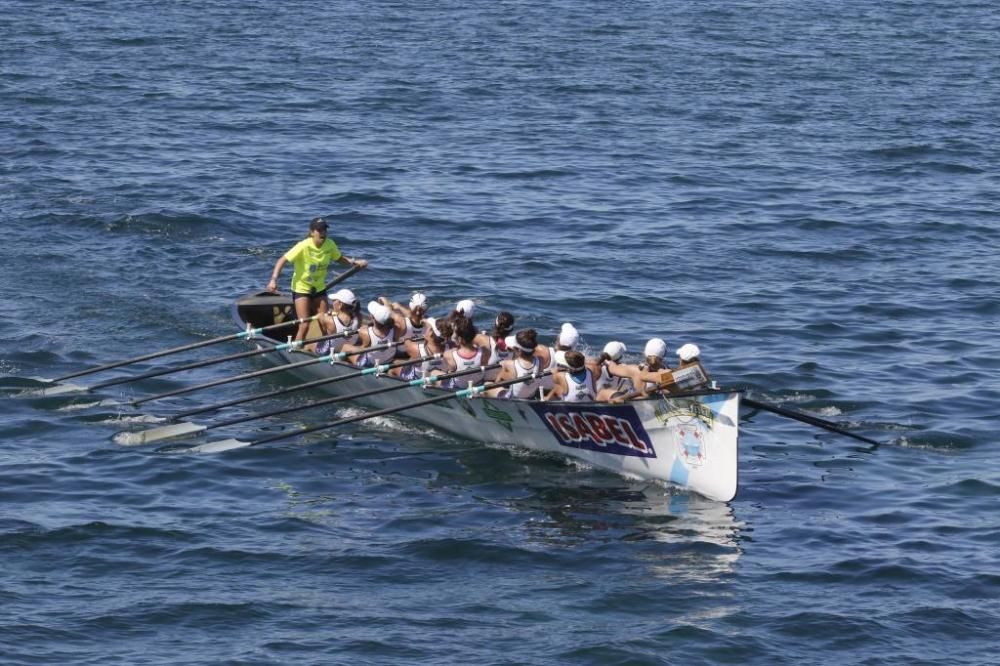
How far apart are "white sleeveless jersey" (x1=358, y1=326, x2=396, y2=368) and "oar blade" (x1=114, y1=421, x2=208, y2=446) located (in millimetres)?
2818

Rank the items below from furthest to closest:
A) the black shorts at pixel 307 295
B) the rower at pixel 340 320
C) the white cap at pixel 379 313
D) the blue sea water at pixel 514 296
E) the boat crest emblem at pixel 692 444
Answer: the black shorts at pixel 307 295
the rower at pixel 340 320
the white cap at pixel 379 313
the boat crest emblem at pixel 692 444
the blue sea water at pixel 514 296

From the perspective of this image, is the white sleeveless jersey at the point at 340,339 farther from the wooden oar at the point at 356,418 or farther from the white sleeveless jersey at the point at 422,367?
the wooden oar at the point at 356,418

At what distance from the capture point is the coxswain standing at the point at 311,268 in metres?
26.5

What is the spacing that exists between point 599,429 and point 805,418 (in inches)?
113

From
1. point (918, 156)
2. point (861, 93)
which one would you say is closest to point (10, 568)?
point (918, 156)

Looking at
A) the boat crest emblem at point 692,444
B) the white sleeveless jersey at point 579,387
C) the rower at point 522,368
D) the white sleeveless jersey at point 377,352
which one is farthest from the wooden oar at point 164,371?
the boat crest emblem at point 692,444

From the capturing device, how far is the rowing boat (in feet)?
69.0

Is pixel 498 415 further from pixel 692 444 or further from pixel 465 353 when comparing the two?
pixel 692 444

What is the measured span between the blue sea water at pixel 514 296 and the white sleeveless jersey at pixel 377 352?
120 centimetres

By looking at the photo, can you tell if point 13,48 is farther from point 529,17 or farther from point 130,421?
point 130,421

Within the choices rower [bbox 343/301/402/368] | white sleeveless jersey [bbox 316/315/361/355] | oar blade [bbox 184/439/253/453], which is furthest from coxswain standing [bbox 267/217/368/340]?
oar blade [bbox 184/439/253/453]

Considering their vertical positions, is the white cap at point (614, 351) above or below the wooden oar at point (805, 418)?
above

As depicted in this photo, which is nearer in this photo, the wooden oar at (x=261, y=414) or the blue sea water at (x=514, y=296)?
the blue sea water at (x=514, y=296)

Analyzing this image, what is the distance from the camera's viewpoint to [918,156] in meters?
42.0
